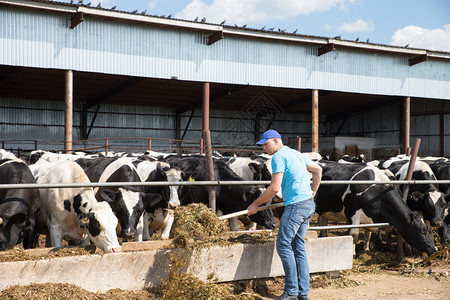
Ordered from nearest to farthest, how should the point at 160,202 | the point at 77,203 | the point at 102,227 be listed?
the point at 102,227 < the point at 77,203 < the point at 160,202

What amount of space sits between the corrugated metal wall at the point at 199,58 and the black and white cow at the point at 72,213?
986 cm

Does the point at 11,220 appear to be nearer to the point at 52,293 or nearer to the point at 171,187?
the point at 52,293

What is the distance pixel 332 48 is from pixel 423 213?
1344 centimetres

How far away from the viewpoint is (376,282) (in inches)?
251

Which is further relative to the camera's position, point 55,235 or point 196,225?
point 55,235

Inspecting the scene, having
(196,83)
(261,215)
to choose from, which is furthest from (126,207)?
(196,83)

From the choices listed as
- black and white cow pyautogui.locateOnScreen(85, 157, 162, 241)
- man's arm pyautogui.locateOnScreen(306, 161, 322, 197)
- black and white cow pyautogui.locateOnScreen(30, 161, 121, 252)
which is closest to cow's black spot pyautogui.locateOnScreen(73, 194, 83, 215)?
black and white cow pyautogui.locateOnScreen(30, 161, 121, 252)

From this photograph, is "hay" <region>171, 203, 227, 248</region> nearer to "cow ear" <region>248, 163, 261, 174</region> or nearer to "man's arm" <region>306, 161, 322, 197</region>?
"man's arm" <region>306, 161, 322, 197</region>

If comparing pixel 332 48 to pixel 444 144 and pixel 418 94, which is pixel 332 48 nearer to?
pixel 418 94

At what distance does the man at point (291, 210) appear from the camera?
4964mm

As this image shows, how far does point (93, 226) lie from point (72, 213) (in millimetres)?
1125

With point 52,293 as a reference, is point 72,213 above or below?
above

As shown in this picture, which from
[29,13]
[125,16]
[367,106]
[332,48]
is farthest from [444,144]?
[29,13]

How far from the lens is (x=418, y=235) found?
24.3ft
